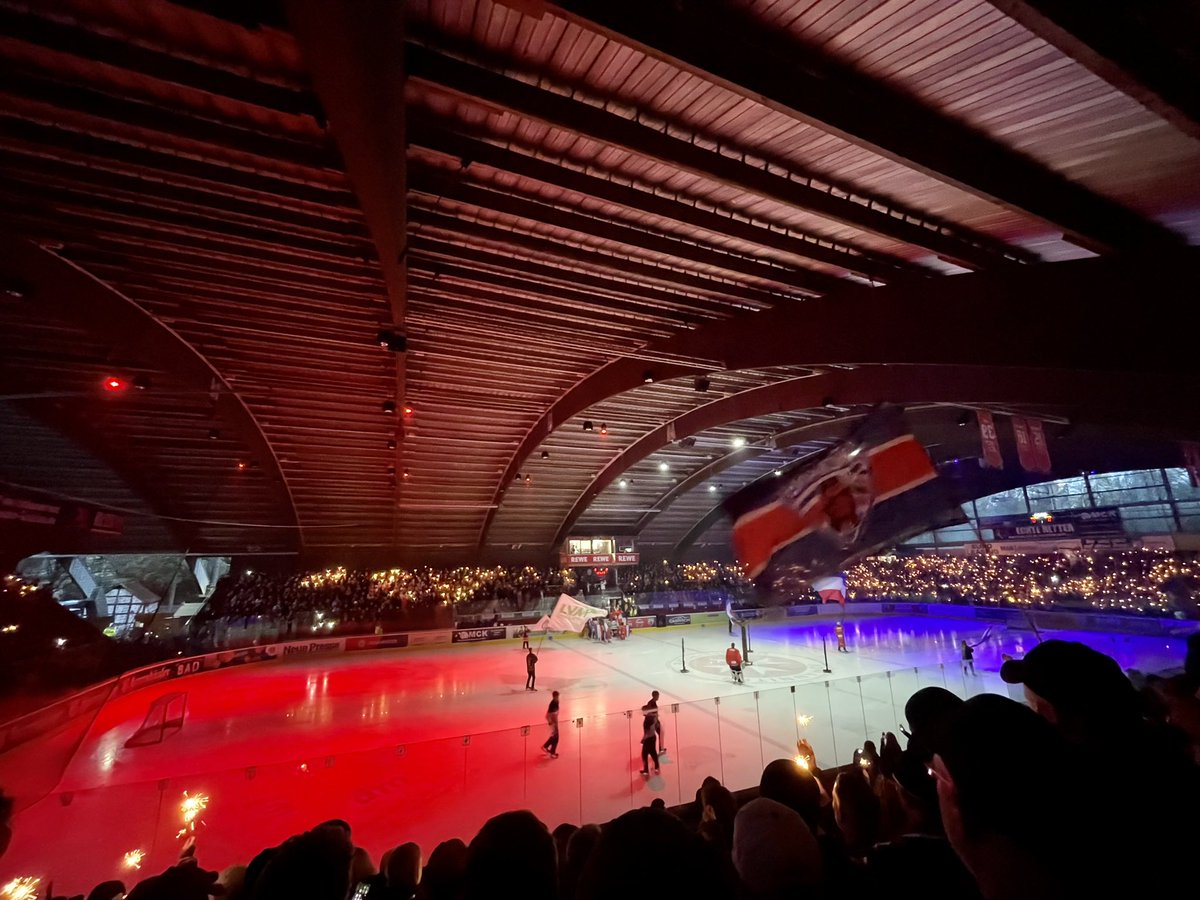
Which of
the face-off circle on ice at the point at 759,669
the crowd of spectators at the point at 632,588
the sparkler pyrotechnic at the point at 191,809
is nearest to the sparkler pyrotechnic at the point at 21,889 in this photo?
the sparkler pyrotechnic at the point at 191,809

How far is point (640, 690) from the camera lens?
1456 cm

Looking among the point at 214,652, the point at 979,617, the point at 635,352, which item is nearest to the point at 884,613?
the point at 979,617

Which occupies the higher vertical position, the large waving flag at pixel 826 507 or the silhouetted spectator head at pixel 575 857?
the large waving flag at pixel 826 507

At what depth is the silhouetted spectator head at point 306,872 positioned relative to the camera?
5.78 ft

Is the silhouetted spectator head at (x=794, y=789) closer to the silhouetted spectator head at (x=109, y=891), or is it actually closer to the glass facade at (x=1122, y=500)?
the silhouetted spectator head at (x=109, y=891)

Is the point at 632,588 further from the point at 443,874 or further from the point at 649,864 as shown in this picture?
the point at 649,864

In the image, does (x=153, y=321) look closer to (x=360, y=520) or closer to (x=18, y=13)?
(x=18, y=13)

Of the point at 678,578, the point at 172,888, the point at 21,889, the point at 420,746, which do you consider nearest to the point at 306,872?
the point at 172,888

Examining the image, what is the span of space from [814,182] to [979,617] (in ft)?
95.8

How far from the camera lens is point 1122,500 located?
80.1 feet

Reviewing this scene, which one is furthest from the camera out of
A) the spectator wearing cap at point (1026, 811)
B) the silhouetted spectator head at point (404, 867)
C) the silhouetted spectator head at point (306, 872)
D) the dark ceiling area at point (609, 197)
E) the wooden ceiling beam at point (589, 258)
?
the wooden ceiling beam at point (589, 258)

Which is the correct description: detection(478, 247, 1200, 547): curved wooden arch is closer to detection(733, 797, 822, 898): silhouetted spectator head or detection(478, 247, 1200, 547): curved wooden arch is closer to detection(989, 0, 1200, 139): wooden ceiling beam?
detection(989, 0, 1200, 139): wooden ceiling beam

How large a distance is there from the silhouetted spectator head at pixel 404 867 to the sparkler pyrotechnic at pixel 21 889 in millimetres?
4911

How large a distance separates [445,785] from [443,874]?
6.50 metres
